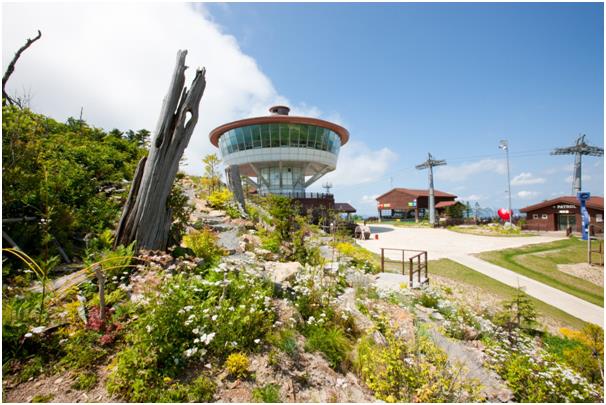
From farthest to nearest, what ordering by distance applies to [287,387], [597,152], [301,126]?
[597,152] < [301,126] < [287,387]

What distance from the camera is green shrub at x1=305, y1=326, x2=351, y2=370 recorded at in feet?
12.4

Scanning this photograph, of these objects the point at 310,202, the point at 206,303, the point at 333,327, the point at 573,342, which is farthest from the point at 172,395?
the point at 310,202

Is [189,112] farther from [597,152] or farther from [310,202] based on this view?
[597,152]

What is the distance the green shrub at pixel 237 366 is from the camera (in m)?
3.07

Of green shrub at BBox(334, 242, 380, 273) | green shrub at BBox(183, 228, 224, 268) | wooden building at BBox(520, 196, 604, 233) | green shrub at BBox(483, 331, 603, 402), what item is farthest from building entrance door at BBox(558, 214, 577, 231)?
green shrub at BBox(183, 228, 224, 268)

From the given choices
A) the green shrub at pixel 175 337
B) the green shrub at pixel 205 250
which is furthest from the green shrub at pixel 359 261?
the green shrub at pixel 175 337

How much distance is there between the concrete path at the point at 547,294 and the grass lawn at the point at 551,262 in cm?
84

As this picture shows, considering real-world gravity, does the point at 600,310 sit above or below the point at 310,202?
below

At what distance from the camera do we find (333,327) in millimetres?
4523

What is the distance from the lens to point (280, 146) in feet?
101

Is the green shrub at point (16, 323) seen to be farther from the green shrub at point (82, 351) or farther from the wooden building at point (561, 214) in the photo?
the wooden building at point (561, 214)

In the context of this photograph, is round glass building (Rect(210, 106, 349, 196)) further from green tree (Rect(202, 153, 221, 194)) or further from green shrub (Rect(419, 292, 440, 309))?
green shrub (Rect(419, 292, 440, 309))

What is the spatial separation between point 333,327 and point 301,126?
28.2 metres

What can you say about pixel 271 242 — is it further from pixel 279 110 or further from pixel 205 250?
pixel 279 110
